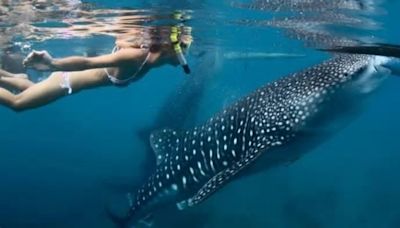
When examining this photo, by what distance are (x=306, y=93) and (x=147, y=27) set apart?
462 cm

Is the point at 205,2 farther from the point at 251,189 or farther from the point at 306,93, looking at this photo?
the point at 251,189

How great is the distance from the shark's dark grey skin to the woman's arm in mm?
2139

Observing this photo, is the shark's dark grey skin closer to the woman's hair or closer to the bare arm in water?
the bare arm in water

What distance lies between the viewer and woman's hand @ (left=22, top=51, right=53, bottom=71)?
8469mm

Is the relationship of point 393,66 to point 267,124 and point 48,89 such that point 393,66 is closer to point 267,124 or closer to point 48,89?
point 267,124

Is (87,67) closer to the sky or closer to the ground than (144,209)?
closer to the sky

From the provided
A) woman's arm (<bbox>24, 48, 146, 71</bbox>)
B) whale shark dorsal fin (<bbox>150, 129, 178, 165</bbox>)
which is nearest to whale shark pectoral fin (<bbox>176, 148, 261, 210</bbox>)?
whale shark dorsal fin (<bbox>150, 129, 178, 165</bbox>)

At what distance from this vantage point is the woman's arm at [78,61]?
8.57 m

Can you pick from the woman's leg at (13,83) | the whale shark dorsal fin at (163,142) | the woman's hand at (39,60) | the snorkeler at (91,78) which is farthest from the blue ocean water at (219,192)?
the whale shark dorsal fin at (163,142)

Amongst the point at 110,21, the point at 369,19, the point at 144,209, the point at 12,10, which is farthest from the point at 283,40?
the point at 12,10

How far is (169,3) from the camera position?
33.0 feet

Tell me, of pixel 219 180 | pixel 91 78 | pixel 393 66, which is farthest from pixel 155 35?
pixel 393 66

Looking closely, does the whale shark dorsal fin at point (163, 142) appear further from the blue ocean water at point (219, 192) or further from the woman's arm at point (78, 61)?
the blue ocean water at point (219, 192)

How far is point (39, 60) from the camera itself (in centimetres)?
860
